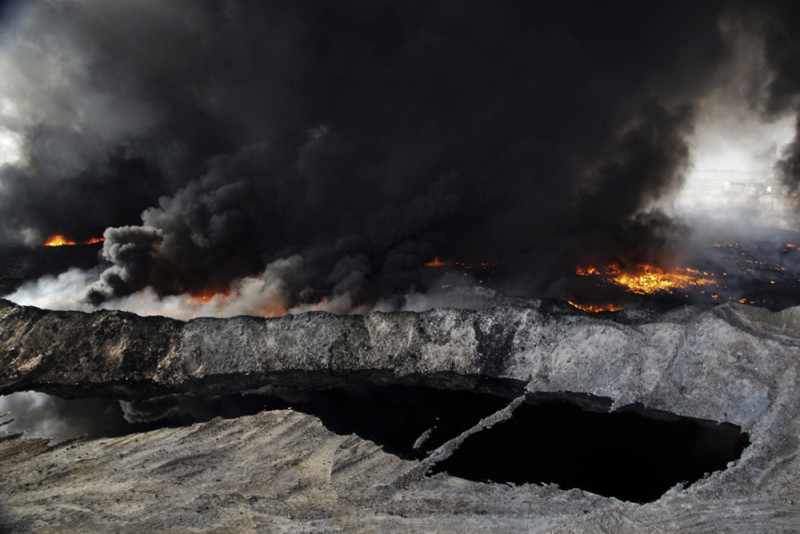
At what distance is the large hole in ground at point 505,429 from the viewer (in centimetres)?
631

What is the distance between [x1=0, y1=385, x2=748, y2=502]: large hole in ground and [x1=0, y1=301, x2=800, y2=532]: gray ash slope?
23 centimetres

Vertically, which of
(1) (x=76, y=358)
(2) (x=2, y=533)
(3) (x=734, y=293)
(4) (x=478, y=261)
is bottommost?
(2) (x=2, y=533)

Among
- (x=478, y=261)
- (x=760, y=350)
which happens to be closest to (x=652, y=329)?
(x=760, y=350)

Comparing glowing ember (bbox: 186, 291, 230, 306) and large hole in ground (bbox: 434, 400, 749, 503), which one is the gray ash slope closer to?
large hole in ground (bbox: 434, 400, 749, 503)

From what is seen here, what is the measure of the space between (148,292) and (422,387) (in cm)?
1515

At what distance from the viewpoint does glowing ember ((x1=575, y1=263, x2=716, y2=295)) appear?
20453 millimetres

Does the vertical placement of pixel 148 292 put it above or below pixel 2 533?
above

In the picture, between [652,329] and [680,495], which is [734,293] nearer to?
[652,329]

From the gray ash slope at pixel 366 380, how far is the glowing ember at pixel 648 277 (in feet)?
42.1

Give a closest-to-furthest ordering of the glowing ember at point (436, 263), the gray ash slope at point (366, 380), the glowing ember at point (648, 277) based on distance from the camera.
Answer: the gray ash slope at point (366, 380), the glowing ember at point (648, 277), the glowing ember at point (436, 263)

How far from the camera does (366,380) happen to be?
891cm

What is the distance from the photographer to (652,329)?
27.7 feet

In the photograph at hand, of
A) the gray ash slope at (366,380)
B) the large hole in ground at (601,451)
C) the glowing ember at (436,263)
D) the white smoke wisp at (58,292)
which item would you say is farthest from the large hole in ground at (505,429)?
the glowing ember at (436,263)

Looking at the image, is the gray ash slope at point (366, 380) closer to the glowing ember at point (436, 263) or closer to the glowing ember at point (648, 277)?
the glowing ember at point (648, 277)
